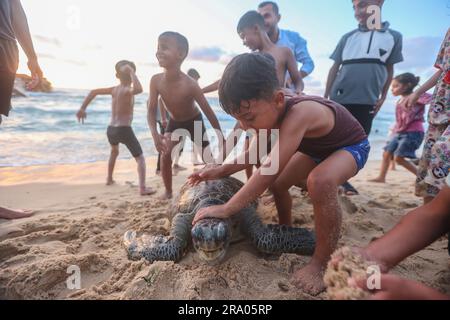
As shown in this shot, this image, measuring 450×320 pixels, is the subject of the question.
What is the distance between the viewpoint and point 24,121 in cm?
827

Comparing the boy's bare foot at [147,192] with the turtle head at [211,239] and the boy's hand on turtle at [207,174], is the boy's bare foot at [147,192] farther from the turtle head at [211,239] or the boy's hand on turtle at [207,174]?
the turtle head at [211,239]

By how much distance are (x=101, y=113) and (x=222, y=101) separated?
478 inches

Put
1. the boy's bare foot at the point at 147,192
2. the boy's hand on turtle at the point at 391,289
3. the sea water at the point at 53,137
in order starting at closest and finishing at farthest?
the boy's hand on turtle at the point at 391,289, the boy's bare foot at the point at 147,192, the sea water at the point at 53,137

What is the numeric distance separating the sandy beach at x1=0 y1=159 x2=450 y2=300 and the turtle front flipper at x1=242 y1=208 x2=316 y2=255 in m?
0.06

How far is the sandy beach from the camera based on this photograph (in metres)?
1.28

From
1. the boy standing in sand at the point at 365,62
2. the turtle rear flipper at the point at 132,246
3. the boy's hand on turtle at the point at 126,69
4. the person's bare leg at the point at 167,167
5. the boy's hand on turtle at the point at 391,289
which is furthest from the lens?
the boy's hand on turtle at the point at 126,69

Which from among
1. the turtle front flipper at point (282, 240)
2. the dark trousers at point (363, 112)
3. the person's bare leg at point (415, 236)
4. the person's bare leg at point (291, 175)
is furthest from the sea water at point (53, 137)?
the person's bare leg at point (415, 236)

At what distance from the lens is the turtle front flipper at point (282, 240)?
1.58 meters

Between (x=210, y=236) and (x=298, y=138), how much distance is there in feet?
2.27

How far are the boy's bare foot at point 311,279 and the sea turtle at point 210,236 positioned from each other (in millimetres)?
232

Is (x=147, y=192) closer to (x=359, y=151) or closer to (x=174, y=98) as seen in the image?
(x=174, y=98)

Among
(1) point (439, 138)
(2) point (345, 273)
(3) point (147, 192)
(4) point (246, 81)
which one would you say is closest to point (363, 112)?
(1) point (439, 138)

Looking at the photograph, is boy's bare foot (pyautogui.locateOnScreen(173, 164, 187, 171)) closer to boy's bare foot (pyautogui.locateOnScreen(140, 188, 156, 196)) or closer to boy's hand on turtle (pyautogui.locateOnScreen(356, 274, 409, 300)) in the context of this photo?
boy's bare foot (pyautogui.locateOnScreen(140, 188, 156, 196))

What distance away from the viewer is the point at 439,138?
1.41 m
